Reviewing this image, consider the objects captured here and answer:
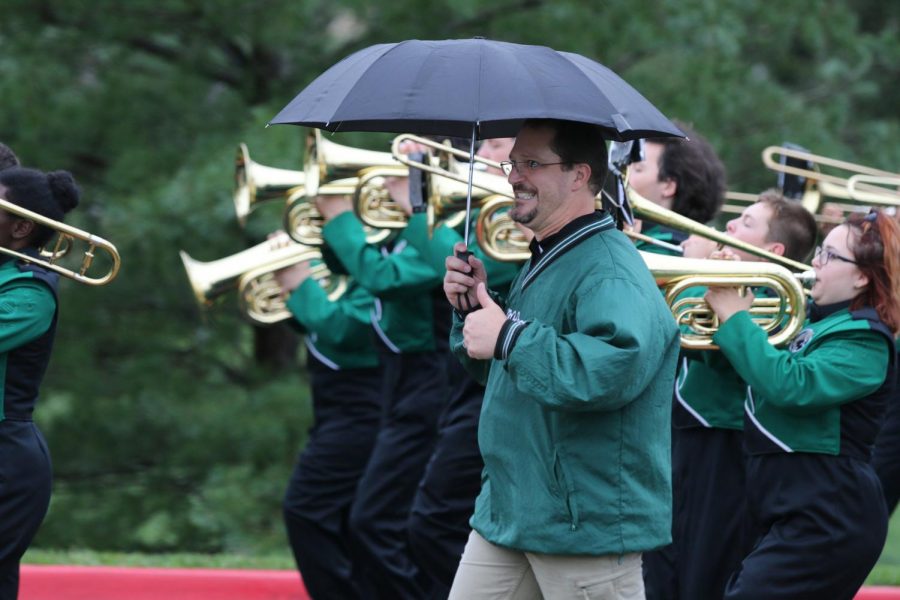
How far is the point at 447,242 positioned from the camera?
573 cm

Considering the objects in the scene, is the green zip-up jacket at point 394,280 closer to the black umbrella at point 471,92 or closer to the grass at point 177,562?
the grass at point 177,562

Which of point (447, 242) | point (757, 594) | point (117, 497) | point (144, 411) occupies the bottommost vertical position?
point (117, 497)

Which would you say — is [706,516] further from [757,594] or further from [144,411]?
[144,411]

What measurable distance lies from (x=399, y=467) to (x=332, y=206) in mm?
1089

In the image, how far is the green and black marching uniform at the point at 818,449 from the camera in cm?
430

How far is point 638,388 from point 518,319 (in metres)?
0.33

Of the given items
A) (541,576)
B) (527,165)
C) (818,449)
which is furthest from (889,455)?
(527,165)

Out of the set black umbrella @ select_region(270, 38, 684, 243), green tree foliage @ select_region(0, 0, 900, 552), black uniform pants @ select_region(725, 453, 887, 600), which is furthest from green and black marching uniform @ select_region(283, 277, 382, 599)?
green tree foliage @ select_region(0, 0, 900, 552)

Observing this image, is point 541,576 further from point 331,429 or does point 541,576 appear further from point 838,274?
point 331,429

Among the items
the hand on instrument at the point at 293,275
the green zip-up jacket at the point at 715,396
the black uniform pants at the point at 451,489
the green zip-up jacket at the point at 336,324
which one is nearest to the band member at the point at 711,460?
the green zip-up jacket at the point at 715,396

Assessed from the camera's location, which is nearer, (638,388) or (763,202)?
(638,388)

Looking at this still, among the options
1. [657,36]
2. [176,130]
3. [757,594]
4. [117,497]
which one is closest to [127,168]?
[176,130]

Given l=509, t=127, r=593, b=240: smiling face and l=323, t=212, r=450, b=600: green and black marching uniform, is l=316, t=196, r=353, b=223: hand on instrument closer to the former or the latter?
l=323, t=212, r=450, b=600: green and black marching uniform

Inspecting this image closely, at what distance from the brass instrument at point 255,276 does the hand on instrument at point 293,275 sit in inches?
0.8
